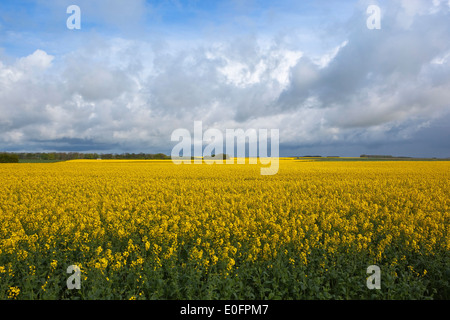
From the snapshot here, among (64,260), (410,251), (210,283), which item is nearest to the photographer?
(210,283)

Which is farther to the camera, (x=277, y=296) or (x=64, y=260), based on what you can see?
(x=64, y=260)

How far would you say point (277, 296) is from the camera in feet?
16.1

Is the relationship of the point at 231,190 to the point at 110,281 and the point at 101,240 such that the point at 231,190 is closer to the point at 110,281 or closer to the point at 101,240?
the point at 101,240

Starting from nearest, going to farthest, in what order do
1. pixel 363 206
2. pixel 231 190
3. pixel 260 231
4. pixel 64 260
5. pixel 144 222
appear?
pixel 64 260 → pixel 260 231 → pixel 144 222 → pixel 363 206 → pixel 231 190

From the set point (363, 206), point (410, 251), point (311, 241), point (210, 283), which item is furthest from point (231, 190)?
point (210, 283)

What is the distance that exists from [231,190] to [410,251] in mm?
11052

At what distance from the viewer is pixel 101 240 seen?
774 centimetres

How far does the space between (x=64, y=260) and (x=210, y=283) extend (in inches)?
149
